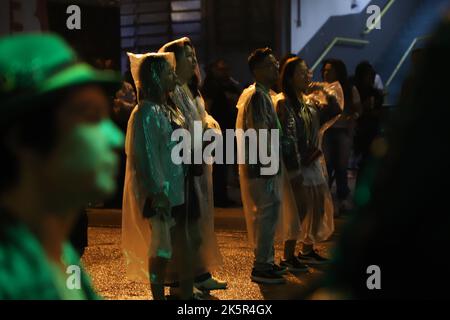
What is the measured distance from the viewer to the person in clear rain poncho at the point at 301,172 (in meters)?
6.89

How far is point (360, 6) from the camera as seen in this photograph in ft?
53.7

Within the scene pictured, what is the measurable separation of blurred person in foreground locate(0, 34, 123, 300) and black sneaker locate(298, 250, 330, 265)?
574cm

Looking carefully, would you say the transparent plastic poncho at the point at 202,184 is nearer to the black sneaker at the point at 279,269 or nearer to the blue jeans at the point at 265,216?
the blue jeans at the point at 265,216

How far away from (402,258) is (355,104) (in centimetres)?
860

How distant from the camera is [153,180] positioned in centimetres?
491

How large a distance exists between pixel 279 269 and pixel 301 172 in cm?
94

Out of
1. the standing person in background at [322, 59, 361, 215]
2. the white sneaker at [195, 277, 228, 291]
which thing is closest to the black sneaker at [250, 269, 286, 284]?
the white sneaker at [195, 277, 228, 291]

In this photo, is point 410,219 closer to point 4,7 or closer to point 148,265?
point 148,265

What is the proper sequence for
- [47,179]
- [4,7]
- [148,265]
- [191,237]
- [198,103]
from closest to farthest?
1. [47,179]
2. [148,265]
3. [191,237]
4. [198,103]
5. [4,7]

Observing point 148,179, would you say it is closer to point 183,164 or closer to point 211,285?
point 183,164

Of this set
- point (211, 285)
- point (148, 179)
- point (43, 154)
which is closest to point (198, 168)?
point (148, 179)

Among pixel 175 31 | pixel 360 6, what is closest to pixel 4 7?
pixel 175 31

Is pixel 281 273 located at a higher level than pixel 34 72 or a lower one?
lower

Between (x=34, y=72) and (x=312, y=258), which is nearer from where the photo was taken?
(x=34, y=72)
